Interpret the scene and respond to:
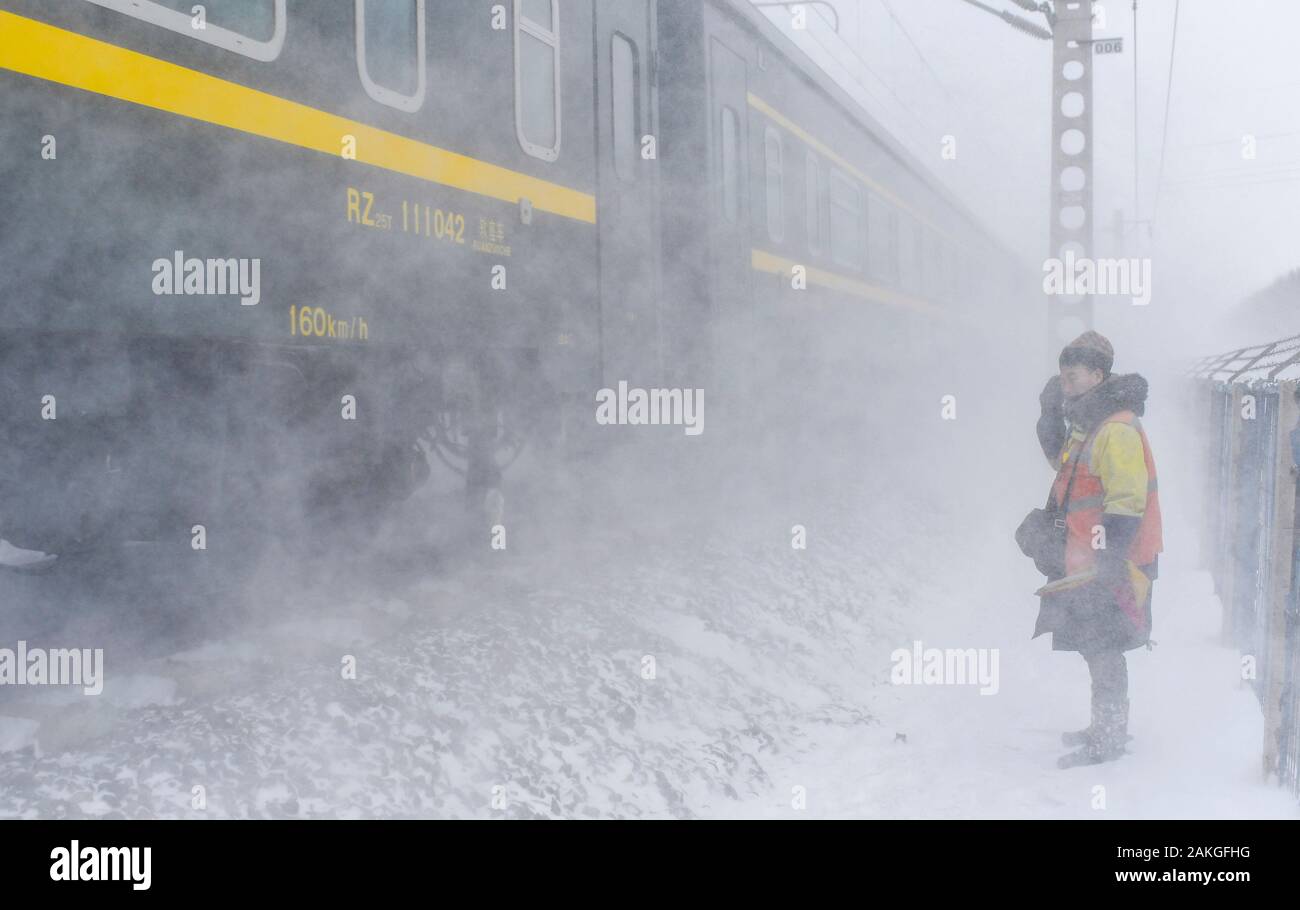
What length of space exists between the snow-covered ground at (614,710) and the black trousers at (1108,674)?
0.23m

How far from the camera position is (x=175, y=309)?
318 centimetres

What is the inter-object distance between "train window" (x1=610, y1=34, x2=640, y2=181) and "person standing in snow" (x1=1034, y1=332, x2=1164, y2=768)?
9.62 ft

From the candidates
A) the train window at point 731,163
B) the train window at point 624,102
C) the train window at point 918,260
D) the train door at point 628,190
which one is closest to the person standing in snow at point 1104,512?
the train door at point 628,190

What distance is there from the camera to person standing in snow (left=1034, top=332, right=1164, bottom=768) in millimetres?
3346

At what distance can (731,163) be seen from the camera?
700 cm

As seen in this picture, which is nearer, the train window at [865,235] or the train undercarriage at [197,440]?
the train undercarriage at [197,440]

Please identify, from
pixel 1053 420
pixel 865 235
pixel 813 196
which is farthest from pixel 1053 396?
pixel 865 235

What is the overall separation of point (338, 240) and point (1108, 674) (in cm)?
271

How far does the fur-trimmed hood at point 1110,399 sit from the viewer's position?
3.40 metres

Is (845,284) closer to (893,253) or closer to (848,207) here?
(848,207)

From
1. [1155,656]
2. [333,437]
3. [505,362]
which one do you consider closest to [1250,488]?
[1155,656]

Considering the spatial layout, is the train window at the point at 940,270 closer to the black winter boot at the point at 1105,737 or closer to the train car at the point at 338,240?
the train car at the point at 338,240
